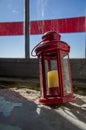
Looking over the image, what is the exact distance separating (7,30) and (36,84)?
76cm

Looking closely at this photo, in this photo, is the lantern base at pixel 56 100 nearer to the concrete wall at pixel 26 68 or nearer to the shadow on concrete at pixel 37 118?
the shadow on concrete at pixel 37 118

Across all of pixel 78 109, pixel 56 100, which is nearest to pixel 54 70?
pixel 56 100

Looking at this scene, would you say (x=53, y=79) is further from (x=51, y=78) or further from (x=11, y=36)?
(x=11, y=36)

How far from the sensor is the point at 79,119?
7.01 feet

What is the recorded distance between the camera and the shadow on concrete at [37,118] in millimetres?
2084

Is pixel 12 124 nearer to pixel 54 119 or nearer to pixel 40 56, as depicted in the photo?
pixel 54 119

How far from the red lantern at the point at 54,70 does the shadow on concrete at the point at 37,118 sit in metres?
0.11

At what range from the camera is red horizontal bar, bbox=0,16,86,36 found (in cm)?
314

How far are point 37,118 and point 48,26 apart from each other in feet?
4.48

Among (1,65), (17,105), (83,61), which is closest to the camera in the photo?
(17,105)

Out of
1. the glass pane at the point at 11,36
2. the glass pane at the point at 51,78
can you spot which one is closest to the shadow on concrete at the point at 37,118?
the glass pane at the point at 51,78

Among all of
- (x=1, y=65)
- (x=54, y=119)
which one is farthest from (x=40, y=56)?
(x=1, y=65)

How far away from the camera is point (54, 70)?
2.52 meters

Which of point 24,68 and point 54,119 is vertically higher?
point 24,68
